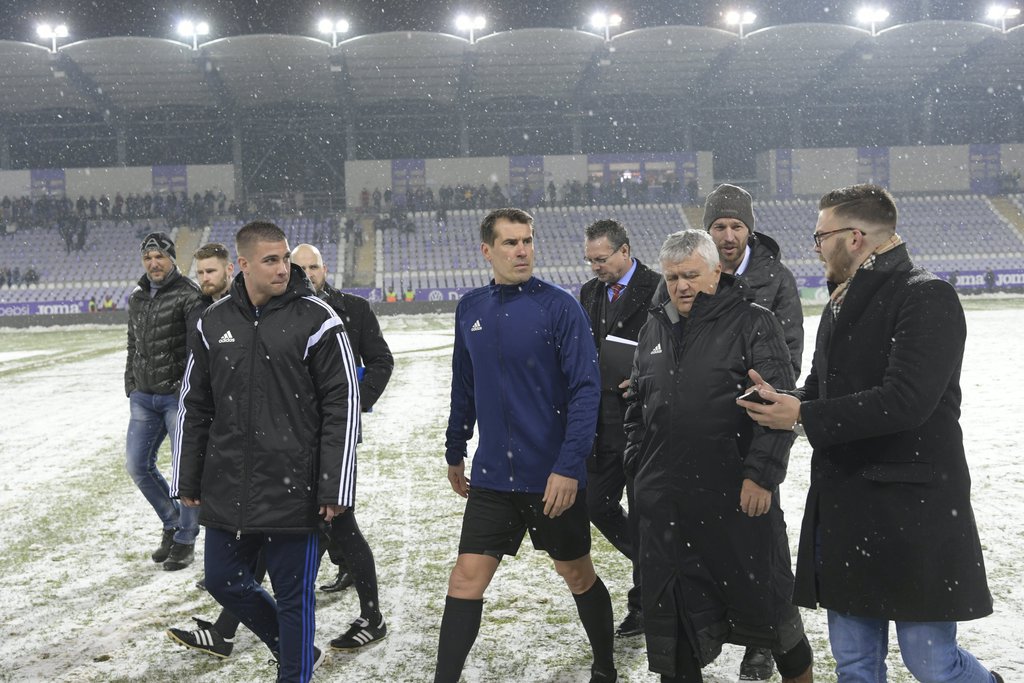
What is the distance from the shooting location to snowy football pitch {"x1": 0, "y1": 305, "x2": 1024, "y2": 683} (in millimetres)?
4062

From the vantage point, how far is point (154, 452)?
19.3 feet

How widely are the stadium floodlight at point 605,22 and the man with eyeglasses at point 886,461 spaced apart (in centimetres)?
4164

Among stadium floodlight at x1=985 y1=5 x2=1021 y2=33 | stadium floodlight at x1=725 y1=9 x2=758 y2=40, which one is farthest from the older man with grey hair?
stadium floodlight at x1=985 y1=5 x2=1021 y2=33

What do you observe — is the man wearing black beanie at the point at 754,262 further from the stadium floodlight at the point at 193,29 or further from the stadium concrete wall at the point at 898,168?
the stadium concrete wall at the point at 898,168

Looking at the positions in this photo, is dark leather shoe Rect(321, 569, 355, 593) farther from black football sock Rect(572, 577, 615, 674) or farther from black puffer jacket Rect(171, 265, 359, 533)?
black football sock Rect(572, 577, 615, 674)

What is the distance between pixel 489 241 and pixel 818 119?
177ft

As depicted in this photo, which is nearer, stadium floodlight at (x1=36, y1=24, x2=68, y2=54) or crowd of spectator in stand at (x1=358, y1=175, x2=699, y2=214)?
stadium floodlight at (x1=36, y1=24, x2=68, y2=54)

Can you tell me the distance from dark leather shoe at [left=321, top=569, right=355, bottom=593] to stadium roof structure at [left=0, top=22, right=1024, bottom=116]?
126ft

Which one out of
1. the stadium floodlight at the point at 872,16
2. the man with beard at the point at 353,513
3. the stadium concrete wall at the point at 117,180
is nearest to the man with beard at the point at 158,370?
the man with beard at the point at 353,513

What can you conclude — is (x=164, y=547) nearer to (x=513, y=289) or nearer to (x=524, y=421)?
(x=524, y=421)

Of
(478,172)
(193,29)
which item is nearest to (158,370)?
(193,29)

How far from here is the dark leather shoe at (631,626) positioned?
4.39m

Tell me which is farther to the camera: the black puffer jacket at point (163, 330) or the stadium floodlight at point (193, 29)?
the stadium floodlight at point (193, 29)

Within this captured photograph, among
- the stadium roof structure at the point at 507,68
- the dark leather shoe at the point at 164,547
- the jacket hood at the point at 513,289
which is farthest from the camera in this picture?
the stadium roof structure at the point at 507,68
